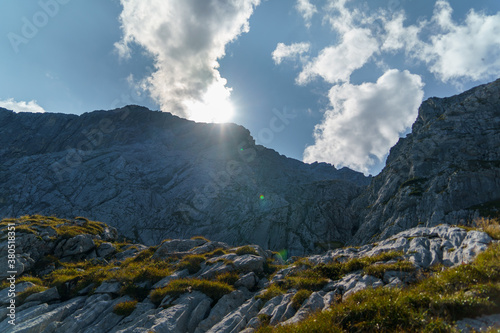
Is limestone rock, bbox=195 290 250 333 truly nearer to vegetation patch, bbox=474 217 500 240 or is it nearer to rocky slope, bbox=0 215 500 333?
rocky slope, bbox=0 215 500 333

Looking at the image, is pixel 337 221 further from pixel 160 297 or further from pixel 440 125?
pixel 160 297

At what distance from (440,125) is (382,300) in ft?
482

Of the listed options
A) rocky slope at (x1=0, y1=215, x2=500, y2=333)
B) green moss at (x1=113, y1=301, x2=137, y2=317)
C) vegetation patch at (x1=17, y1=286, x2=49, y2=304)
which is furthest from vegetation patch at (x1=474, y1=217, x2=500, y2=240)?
vegetation patch at (x1=17, y1=286, x2=49, y2=304)

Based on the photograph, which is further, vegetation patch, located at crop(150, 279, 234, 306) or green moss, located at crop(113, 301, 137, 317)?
vegetation patch, located at crop(150, 279, 234, 306)

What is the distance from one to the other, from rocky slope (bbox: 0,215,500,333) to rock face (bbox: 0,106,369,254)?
101026mm

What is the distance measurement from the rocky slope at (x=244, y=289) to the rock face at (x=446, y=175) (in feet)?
280

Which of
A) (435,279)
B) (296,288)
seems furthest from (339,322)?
(296,288)

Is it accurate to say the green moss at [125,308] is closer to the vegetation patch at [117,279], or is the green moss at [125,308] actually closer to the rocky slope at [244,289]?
the rocky slope at [244,289]

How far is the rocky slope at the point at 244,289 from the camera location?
418 inches

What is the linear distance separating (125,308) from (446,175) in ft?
404

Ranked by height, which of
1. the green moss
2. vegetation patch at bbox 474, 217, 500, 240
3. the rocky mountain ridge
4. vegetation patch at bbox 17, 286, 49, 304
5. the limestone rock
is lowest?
the limestone rock

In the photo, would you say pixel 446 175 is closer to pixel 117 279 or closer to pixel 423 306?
pixel 423 306

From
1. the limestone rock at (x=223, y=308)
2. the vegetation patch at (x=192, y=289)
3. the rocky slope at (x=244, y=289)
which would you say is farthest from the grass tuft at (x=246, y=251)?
the limestone rock at (x=223, y=308)

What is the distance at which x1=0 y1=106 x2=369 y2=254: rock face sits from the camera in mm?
120562
